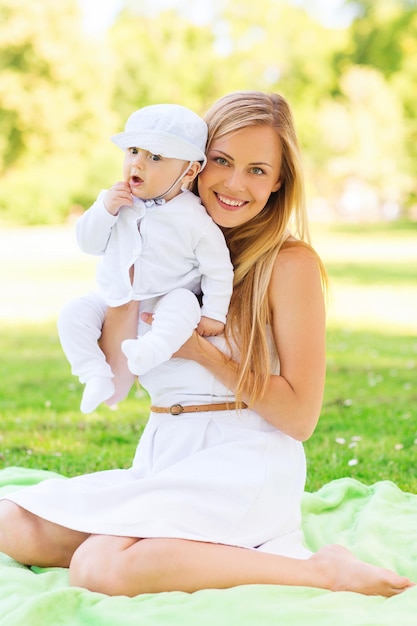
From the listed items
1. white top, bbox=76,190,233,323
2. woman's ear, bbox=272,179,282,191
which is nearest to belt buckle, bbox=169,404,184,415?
white top, bbox=76,190,233,323

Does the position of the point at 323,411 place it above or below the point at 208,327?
below

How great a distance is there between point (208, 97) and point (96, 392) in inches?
1557

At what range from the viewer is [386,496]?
3639 millimetres

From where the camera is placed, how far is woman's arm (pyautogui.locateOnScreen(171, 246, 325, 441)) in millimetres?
2832

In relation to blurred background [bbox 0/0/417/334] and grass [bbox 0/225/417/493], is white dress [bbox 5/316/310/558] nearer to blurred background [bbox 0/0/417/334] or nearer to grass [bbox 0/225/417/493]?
grass [bbox 0/225/417/493]

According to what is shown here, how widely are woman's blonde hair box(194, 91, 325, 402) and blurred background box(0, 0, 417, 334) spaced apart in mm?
10397

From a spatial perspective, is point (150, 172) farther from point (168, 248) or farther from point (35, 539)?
point (35, 539)

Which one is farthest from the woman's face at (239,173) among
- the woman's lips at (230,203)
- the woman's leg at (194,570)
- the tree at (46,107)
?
the tree at (46,107)

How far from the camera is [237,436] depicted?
2.85 m

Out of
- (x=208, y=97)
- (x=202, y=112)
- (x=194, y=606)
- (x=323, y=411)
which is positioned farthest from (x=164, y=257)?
(x=208, y=97)

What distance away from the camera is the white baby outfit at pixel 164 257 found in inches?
111

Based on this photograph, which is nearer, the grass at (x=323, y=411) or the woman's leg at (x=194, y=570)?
the woman's leg at (x=194, y=570)

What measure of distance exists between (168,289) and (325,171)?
122 feet

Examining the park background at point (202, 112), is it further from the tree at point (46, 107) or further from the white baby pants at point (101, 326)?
the white baby pants at point (101, 326)
